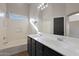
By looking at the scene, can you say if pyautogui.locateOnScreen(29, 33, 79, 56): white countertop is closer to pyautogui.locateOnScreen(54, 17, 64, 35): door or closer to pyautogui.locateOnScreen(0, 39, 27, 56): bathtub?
pyautogui.locateOnScreen(54, 17, 64, 35): door

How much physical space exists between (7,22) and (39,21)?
0.66 meters

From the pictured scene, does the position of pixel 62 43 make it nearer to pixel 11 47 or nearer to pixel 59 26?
pixel 59 26

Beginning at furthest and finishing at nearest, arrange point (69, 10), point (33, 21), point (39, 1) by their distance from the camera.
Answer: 1. point (33, 21)
2. point (69, 10)
3. point (39, 1)

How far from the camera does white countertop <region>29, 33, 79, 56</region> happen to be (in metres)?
1.68

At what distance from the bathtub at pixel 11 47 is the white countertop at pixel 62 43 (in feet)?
1.12

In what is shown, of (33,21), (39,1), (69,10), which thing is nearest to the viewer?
(39,1)

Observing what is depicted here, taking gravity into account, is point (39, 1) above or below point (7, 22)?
above

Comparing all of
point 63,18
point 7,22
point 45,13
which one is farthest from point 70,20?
point 7,22

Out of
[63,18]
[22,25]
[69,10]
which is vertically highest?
[69,10]

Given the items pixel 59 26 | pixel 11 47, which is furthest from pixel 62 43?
pixel 11 47

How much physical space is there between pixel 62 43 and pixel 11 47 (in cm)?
107

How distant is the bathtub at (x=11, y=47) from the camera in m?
2.03

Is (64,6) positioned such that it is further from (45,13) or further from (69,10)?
(45,13)

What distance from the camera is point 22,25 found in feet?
6.90
